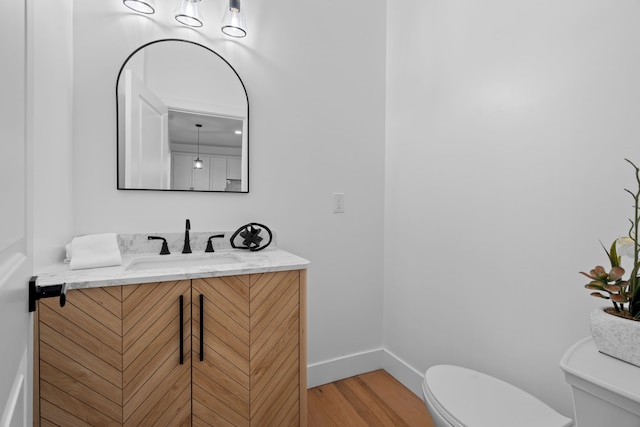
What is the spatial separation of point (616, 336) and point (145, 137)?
6.49 ft

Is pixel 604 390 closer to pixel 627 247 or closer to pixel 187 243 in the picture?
pixel 627 247

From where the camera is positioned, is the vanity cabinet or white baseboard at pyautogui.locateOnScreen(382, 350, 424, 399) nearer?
the vanity cabinet

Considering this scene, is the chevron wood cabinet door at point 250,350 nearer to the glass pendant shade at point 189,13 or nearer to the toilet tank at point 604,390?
the toilet tank at point 604,390

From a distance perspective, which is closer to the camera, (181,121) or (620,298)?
(620,298)

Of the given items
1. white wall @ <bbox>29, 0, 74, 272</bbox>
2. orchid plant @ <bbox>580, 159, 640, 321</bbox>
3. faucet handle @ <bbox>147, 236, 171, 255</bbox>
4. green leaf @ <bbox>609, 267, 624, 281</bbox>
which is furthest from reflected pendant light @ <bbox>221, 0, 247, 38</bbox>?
green leaf @ <bbox>609, 267, 624, 281</bbox>

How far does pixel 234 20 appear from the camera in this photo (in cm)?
168

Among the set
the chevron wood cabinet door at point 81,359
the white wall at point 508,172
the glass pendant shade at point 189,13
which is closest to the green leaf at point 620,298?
the white wall at point 508,172

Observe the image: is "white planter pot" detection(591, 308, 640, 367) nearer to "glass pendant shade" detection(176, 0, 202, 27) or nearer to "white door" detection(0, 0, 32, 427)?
"white door" detection(0, 0, 32, 427)

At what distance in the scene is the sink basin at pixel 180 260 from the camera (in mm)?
1476

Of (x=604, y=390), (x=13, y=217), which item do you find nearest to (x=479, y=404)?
(x=604, y=390)

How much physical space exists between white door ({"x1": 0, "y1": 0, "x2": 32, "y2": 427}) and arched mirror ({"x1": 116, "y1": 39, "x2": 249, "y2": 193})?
44.8 inches

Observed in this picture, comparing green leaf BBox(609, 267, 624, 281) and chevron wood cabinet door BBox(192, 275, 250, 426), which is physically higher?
green leaf BBox(609, 267, 624, 281)

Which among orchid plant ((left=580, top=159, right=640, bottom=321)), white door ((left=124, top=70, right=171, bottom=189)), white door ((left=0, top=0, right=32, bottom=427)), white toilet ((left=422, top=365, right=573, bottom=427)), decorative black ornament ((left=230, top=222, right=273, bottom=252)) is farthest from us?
decorative black ornament ((left=230, top=222, right=273, bottom=252))

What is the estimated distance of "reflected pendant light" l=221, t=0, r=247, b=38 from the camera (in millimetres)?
1643
